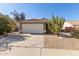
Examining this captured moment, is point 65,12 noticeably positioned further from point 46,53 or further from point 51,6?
point 46,53

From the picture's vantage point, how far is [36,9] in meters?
6.20

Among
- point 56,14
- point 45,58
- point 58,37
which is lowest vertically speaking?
point 45,58

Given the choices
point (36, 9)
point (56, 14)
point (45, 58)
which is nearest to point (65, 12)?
point (56, 14)

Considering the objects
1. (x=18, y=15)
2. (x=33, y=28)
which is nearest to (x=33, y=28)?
(x=33, y=28)

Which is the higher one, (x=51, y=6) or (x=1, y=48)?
(x=51, y=6)

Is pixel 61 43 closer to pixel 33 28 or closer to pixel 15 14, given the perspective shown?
pixel 33 28

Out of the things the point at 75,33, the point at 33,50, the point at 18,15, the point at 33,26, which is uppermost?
the point at 18,15

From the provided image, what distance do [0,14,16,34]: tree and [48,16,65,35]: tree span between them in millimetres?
692

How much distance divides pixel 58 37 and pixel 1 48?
1.11 m

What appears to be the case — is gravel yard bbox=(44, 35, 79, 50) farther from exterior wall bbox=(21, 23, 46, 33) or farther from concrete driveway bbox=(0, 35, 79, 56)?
exterior wall bbox=(21, 23, 46, 33)

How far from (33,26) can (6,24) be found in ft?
1.70

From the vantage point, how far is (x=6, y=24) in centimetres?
623

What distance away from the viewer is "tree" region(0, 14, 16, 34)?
6195mm

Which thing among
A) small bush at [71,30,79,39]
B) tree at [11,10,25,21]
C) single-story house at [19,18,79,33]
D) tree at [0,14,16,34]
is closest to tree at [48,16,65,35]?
single-story house at [19,18,79,33]
